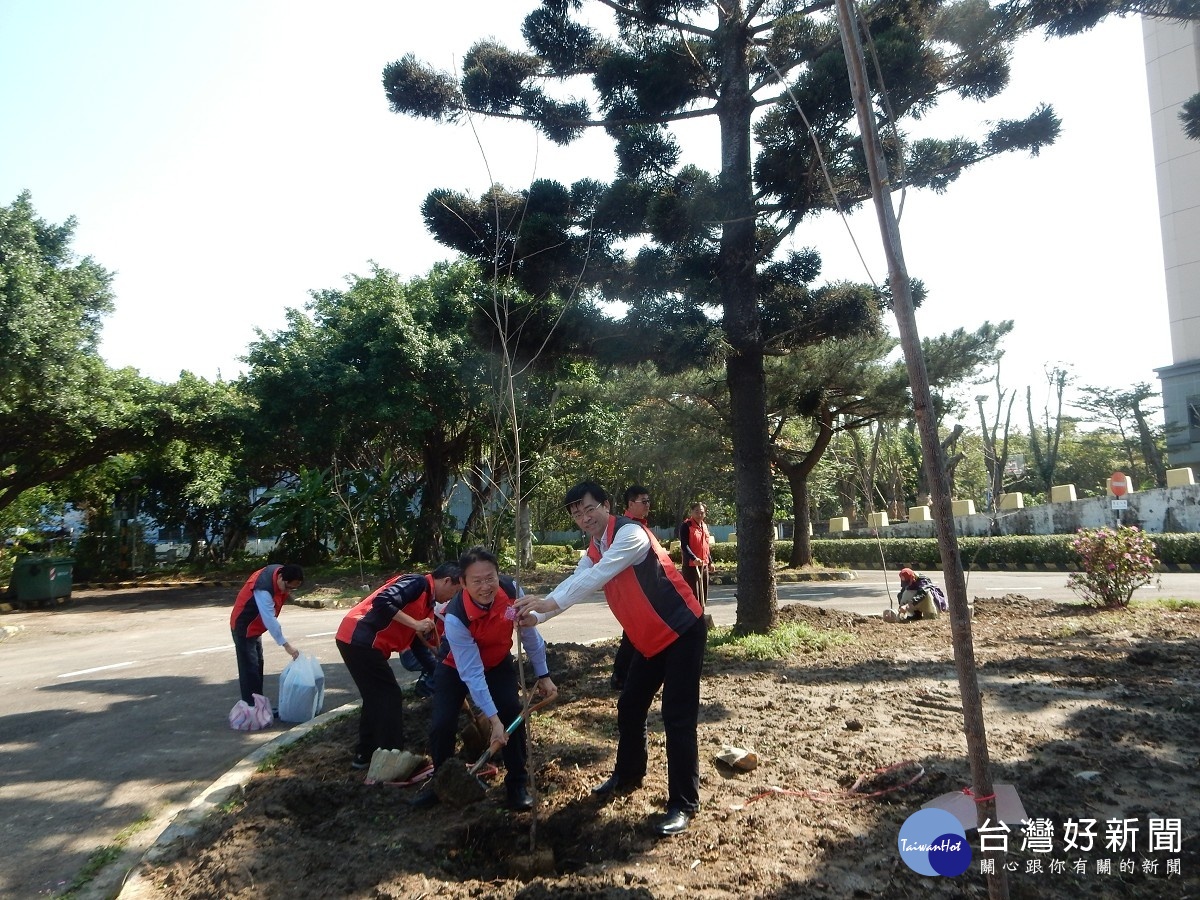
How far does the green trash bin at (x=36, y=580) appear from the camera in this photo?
16.3 metres

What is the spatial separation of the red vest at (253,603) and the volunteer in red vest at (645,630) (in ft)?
9.80

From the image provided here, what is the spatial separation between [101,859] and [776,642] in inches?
209

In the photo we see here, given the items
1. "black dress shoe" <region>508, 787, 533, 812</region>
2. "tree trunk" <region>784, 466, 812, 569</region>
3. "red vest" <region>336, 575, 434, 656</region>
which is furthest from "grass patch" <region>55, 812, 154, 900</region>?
"tree trunk" <region>784, 466, 812, 569</region>

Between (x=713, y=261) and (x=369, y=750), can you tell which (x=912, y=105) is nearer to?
(x=713, y=261)

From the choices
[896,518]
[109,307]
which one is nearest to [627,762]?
[109,307]

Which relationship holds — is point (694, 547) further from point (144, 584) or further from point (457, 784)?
point (144, 584)

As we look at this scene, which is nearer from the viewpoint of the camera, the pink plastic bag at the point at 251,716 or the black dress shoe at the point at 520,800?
the black dress shoe at the point at 520,800

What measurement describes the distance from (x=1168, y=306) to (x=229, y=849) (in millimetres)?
43395

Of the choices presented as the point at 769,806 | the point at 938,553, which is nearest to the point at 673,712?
the point at 769,806

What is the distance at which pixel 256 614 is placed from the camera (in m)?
5.98

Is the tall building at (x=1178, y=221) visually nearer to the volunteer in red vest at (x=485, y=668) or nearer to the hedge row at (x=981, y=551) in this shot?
the hedge row at (x=981, y=551)

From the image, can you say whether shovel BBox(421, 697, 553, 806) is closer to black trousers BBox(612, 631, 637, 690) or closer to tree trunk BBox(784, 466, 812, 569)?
black trousers BBox(612, 631, 637, 690)

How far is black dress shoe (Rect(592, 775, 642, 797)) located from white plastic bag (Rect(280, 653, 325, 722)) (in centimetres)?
296

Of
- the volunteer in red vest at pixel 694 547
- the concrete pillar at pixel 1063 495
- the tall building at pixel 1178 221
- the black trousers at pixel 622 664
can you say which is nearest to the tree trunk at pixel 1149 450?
the tall building at pixel 1178 221
